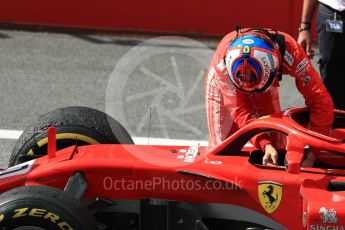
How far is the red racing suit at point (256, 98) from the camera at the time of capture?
17.0 feet

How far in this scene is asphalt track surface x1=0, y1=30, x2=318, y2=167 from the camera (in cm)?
774

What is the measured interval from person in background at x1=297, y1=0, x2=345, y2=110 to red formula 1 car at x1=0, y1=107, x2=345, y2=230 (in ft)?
5.22

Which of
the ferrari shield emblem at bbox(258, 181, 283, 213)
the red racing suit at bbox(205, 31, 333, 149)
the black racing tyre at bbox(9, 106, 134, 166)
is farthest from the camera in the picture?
the black racing tyre at bbox(9, 106, 134, 166)

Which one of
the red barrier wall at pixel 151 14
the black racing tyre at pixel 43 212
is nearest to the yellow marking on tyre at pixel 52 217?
the black racing tyre at pixel 43 212

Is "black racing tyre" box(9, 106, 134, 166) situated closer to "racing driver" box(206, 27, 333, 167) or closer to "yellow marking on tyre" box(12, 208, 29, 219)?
"racing driver" box(206, 27, 333, 167)

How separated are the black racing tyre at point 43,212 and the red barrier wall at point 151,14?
6377 mm

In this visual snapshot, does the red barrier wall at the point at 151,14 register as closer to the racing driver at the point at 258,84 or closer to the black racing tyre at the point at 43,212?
the racing driver at the point at 258,84

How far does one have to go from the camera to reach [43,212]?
4.38 m

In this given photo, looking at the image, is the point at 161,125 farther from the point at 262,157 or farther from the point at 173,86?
the point at 262,157

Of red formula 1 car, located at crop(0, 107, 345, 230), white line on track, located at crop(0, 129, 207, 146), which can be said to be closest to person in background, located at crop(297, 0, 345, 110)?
white line on track, located at crop(0, 129, 207, 146)

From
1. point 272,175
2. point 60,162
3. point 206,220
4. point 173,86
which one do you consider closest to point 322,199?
point 272,175

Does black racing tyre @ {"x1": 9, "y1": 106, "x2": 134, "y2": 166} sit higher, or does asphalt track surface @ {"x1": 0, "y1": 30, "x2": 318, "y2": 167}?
asphalt track surface @ {"x1": 0, "y1": 30, "x2": 318, "y2": 167}

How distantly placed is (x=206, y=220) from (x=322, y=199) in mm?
727

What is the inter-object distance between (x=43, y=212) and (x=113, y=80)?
5.01 m
